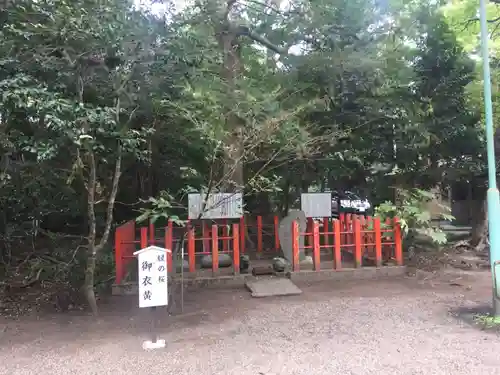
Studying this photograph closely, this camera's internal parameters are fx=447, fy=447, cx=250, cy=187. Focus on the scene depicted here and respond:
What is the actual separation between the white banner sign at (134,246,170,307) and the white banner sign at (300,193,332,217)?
6608 mm

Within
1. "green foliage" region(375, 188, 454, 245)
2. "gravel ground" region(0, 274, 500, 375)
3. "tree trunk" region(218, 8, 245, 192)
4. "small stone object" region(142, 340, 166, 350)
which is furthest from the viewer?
"green foliage" region(375, 188, 454, 245)

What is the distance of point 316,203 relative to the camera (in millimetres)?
11320

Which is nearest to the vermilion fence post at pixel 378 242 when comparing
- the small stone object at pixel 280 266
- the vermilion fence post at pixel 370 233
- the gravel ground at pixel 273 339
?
the vermilion fence post at pixel 370 233

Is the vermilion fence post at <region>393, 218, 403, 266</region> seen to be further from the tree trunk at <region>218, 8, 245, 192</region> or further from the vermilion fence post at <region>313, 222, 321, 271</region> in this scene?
the tree trunk at <region>218, 8, 245, 192</region>

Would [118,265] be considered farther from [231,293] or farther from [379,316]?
[379,316]

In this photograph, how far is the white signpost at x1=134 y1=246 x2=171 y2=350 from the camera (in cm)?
Answer: 498

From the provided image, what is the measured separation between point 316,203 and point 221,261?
319 centimetres

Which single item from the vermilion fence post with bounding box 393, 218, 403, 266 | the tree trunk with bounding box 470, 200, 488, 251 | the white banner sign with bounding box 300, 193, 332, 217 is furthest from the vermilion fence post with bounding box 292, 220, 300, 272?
the tree trunk with bounding box 470, 200, 488, 251

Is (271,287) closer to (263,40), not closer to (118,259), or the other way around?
(118,259)

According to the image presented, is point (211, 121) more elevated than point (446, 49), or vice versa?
point (446, 49)

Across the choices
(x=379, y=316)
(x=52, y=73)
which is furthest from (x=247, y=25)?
(x=379, y=316)

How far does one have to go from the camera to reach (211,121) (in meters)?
7.12

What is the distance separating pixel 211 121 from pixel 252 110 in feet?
2.76

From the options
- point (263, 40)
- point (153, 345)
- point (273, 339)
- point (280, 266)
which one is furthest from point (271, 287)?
point (263, 40)
